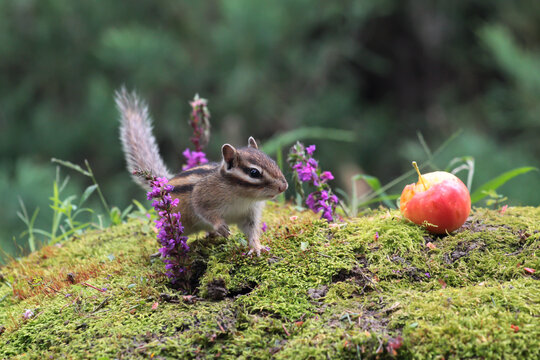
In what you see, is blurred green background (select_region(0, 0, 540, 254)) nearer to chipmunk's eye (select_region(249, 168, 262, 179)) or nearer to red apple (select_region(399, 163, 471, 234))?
red apple (select_region(399, 163, 471, 234))

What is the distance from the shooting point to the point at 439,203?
2.80 m

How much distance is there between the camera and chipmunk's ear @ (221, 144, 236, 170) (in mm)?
3115

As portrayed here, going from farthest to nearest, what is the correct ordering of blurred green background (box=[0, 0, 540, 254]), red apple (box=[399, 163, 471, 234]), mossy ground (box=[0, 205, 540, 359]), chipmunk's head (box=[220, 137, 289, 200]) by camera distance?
1. blurred green background (box=[0, 0, 540, 254])
2. chipmunk's head (box=[220, 137, 289, 200])
3. red apple (box=[399, 163, 471, 234])
4. mossy ground (box=[0, 205, 540, 359])

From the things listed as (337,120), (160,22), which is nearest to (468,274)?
(337,120)

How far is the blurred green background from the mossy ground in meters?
3.92

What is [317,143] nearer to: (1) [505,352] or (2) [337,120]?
(2) [337,120]

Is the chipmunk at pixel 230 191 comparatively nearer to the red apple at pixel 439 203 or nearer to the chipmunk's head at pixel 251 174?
the chipmunk's head at pixel 251 174

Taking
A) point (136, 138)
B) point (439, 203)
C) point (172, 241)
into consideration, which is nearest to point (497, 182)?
point (439, 203)

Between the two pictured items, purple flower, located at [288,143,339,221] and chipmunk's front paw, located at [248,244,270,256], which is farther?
purple flower, located at [288,143,339,221]

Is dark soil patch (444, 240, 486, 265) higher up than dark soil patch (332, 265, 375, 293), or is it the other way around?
dark soil patch (444, 240, 486, 265)

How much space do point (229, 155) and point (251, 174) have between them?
0.60 ft

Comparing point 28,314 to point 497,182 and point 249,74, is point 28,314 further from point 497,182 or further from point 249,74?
point 249,74

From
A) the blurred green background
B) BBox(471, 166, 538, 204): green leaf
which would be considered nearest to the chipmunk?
BBox(471, 166, 538, 204): green leaf

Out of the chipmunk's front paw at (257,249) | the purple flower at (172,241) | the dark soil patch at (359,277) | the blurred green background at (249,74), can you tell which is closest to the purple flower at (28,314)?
the purple flower at (172,241)
